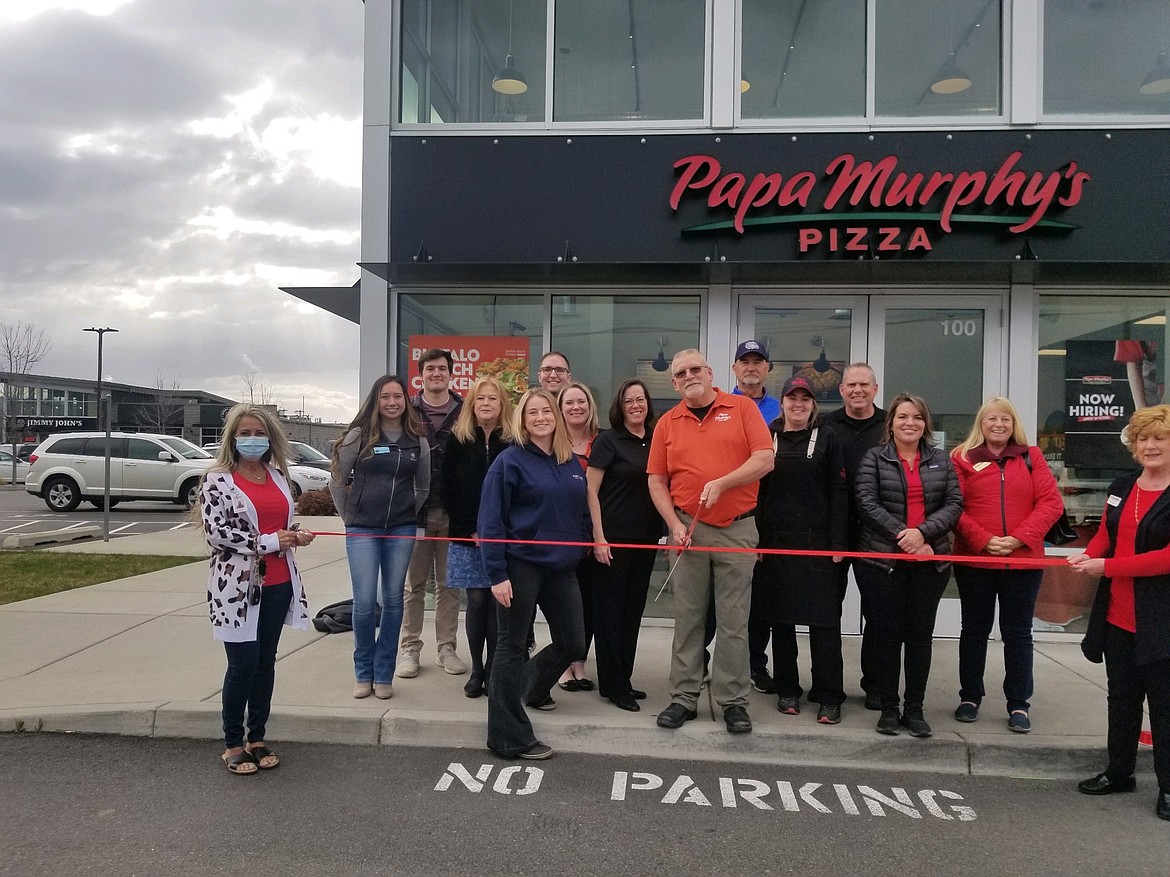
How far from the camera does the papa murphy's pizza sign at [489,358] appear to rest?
7363mm

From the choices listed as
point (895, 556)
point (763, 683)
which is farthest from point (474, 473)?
point (895, 556)

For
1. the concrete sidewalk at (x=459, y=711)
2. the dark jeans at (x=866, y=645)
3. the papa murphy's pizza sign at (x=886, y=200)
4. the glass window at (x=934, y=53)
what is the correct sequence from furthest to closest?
1. the glass window at (x=934, y=53)
2. the papa murphy's pizza sign at (x=886, y=200)
3. the dark jeans at (x=866, y=645)
4. the concrete sidewalk at (x=459, y=711)

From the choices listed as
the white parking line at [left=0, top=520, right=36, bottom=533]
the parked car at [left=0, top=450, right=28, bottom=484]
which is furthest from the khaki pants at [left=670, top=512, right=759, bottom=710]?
the parked car at [left=0, top=450, right=28, bottom=484]

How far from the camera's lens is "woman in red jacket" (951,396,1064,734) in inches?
185

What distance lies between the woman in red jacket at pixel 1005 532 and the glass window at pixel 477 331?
12.6 feet

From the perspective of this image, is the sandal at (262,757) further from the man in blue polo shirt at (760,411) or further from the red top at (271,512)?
the man in blue polo shirt at (760,411)

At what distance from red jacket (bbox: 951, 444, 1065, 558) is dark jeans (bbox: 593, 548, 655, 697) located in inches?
72.9

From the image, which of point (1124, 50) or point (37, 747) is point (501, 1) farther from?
point (37, 747)

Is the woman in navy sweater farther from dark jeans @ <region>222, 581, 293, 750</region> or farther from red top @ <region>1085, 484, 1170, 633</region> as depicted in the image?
red top @ <region>1085, 484, 1170, 633</region>

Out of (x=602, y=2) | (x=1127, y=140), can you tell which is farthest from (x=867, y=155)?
(x=602, y=2)

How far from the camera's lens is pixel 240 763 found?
4164mm

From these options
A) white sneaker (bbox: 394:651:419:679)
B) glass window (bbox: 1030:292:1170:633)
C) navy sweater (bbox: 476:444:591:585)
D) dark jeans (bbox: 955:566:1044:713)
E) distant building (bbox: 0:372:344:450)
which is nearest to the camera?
navy sweater (bbox: 476:444:591:585)

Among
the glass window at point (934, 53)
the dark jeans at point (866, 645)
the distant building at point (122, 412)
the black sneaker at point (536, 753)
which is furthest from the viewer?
the distant building at point (122, 412)

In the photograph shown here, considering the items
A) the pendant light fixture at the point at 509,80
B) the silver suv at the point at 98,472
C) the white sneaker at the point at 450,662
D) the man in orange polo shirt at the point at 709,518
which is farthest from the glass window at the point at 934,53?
the silver suv at the point at 98,472
